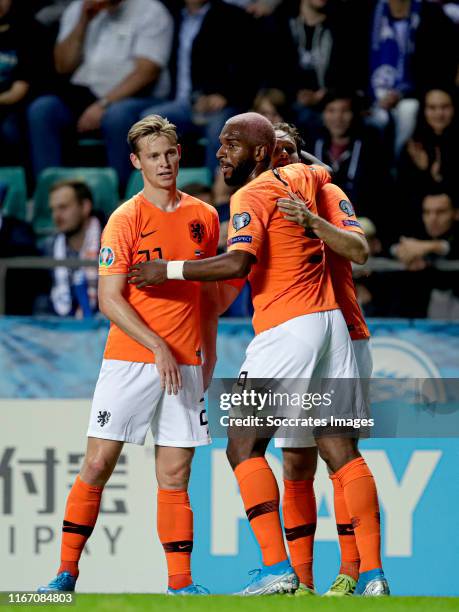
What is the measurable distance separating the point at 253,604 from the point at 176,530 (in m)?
0.89

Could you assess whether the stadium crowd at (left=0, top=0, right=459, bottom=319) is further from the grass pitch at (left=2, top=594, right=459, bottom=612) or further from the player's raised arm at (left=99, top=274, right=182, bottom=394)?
the grass pitch at (left=2, top=594, right=459, bottom=612)

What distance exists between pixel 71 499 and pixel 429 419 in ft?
7.65

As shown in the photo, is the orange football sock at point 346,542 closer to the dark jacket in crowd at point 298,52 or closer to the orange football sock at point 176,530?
the orange football sock at point 176,530

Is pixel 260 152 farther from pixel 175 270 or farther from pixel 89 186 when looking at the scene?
pixel 89 186

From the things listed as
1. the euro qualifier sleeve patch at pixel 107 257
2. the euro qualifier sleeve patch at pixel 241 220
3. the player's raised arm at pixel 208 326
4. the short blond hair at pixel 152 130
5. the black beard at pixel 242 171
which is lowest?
the player's raised arm at pixel 208 326

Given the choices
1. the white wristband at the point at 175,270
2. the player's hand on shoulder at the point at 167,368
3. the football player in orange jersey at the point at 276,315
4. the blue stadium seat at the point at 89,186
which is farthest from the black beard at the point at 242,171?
the blue stadium seat at the point at 89,186

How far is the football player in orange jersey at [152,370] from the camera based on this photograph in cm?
555

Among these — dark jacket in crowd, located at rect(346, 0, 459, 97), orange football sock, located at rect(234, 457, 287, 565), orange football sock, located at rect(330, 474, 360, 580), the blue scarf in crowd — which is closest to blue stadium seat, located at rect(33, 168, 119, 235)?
dark jacket in crowd, located at rect(346, 0, 459, 97)

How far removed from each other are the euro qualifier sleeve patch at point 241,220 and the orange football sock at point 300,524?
1.28m

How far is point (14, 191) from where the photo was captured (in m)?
9.57

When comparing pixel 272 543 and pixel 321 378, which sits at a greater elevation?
pixel 321 378

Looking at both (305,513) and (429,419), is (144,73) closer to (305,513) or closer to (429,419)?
(429,419)

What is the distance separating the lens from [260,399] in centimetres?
536

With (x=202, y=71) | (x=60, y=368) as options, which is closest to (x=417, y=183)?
(x=202, y=71)
